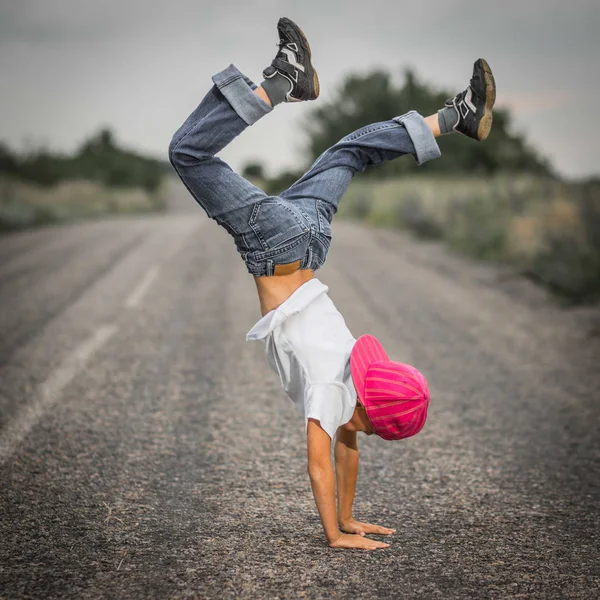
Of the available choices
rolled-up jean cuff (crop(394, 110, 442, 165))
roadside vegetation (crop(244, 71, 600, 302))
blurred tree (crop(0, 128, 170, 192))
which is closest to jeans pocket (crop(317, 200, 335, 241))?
rolled-up jean cuff (crop(394, 110, 442, 165))

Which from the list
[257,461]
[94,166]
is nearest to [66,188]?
[94,166]

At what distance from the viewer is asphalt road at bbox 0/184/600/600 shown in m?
2.64

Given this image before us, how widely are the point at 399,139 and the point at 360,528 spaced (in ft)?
5.19

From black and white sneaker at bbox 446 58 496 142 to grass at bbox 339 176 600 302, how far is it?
21.7ft

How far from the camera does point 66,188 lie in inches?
1196

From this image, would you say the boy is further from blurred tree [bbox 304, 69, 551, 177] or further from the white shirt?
blurred tree [bbox 304, 69, 551, 177]

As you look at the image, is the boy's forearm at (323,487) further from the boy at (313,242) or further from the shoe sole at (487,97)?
the shoe sole at (487,97)

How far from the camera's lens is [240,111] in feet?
8.59

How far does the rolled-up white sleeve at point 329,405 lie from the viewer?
2.65 m

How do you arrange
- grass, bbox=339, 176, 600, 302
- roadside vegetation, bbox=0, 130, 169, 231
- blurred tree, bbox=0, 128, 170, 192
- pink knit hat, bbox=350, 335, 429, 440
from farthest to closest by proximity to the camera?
blurred tree, bbox=0, 128, 170, 192 → roadside vegetation, bbox=0, 130, 169, 231 → grass, bbox=339, 176, 600, 302 → pink knit hat, bbox=350, 335, 429, 440

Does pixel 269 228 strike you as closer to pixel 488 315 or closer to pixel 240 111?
pixel 240 111

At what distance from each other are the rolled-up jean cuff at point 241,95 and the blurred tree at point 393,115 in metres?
28.5

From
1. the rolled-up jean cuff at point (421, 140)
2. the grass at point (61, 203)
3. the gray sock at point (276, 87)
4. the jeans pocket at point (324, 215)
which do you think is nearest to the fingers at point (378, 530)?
the jeans pocket at point (324, 215)

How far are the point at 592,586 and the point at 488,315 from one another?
561 cm
